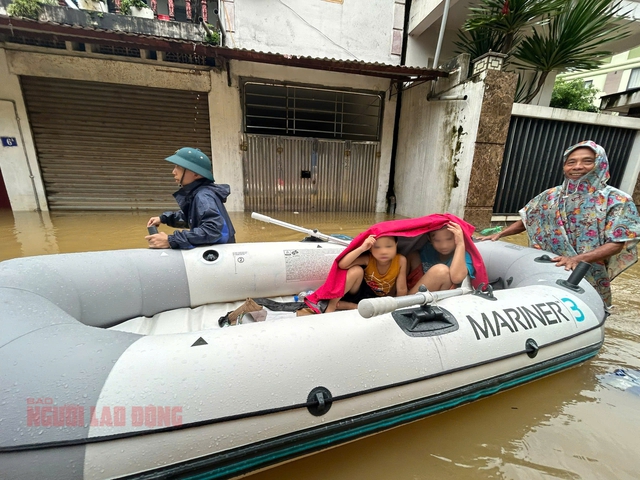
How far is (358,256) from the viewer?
185 cm

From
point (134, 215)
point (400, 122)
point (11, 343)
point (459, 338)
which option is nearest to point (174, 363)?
point (11, 343)

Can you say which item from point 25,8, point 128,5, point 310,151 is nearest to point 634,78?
point 310,151

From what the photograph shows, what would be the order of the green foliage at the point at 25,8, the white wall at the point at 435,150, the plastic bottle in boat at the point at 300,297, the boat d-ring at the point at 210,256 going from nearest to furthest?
1. the boat d-ring at the point at 210,256
2. the plastic bottle in boat at the point at 300,297
3. the green foliage at the point at 25,8
4. the white wall at the point at 435,150

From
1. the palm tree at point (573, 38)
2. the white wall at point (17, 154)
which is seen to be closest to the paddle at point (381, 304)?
the palm tree at point (573, 38)

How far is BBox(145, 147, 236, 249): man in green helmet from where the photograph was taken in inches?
82.8

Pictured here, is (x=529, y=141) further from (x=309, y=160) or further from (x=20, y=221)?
(x=20, y=221)

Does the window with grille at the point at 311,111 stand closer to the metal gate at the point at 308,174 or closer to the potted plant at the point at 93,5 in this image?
the metal gate at the point at 308,174

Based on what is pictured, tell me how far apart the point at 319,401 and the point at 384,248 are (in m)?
0.96

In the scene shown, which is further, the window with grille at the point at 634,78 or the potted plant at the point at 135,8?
the window with grille at the point at 634,78

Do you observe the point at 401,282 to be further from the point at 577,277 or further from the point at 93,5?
the point at 93,5

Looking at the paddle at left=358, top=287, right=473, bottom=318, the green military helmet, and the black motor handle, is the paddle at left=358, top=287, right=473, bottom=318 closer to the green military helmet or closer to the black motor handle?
the black motor handle

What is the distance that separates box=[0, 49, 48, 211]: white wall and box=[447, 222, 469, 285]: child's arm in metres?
→ 7.00

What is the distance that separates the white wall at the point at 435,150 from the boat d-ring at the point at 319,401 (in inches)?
182

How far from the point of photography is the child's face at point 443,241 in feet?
6.25
